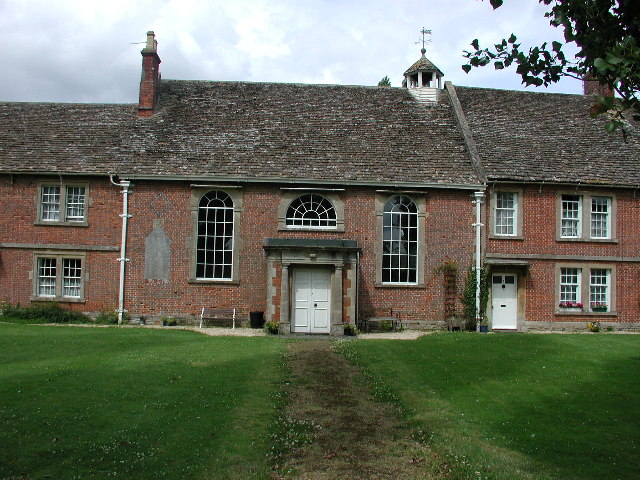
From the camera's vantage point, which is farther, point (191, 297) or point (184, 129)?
point (184, 129)

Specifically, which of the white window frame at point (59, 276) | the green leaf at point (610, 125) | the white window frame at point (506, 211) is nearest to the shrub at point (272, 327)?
the white window frame at point (59, 276)

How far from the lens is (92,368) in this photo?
12656 millimetres

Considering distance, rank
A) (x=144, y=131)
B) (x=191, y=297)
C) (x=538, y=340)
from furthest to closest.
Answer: (x=144, y=131)
(x=191, y=297)
(x=538, y=340)

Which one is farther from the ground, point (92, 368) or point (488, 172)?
point (488, 172)

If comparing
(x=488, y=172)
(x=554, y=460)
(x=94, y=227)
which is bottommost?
(x=554, y=460)

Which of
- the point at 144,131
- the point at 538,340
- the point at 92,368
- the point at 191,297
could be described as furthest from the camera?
the point at 144,131

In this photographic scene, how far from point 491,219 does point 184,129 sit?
492 inches

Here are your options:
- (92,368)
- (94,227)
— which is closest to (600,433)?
(92,368)

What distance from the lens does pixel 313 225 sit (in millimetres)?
23328

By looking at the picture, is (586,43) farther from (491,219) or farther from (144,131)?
(144,131)

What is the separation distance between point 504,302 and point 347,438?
53.3ft

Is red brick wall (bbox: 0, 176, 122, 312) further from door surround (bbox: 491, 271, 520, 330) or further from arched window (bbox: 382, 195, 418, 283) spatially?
door surround (bbox: 491, 271, 520, 330)

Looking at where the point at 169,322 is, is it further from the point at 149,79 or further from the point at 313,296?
the point at 149,79

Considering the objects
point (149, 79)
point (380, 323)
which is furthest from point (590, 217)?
point (149, 79)
